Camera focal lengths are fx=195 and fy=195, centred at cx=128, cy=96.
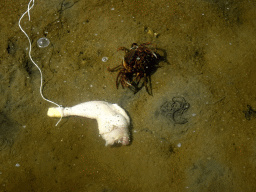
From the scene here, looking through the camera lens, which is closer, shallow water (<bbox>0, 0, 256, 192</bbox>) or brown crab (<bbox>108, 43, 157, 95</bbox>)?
shallow water (<bbox>0, 0, 256, 192</bbox>)

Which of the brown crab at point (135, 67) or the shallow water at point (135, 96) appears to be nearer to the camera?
the shallow water at point (135, 96)

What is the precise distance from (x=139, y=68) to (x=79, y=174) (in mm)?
2074

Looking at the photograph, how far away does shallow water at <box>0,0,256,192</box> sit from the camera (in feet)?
10.3

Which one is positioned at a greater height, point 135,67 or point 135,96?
point 135,67

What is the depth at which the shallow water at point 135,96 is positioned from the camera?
10.3ft

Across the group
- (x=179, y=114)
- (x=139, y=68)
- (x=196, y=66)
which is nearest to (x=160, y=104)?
(x=179, y=114)

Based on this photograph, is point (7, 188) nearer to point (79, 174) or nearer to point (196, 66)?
point (79, 174)

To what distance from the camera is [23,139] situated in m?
3.31

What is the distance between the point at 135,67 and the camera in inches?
140

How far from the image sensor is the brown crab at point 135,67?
353cm

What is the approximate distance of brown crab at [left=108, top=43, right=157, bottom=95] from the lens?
11.6 ft

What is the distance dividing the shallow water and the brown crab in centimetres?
15

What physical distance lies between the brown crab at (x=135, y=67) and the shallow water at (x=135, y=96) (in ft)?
0.49

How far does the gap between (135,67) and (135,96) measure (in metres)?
0.53
